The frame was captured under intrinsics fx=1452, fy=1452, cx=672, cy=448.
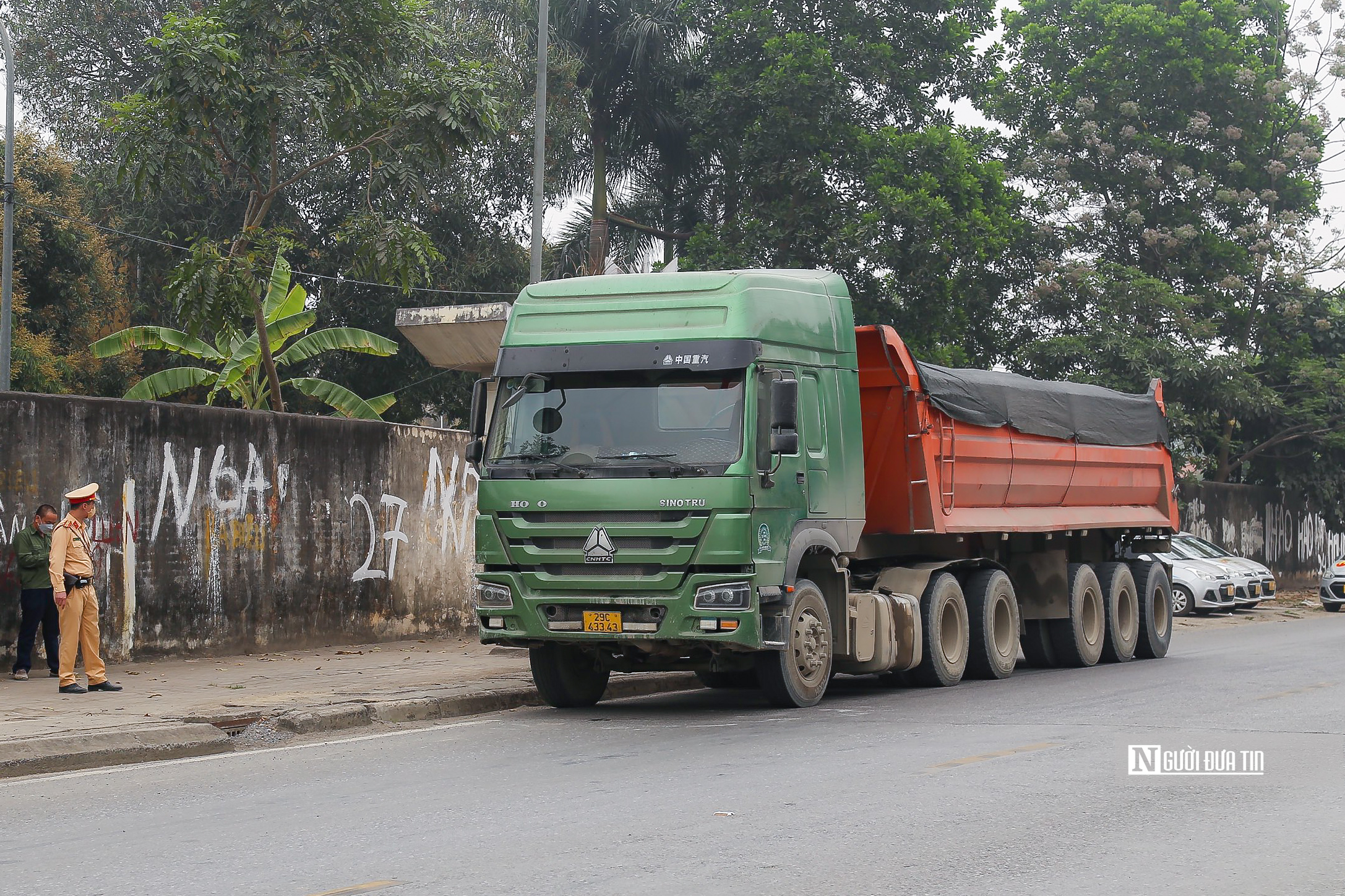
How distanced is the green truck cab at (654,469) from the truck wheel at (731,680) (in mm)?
2301

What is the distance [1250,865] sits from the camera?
6.04 m

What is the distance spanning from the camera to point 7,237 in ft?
77.9

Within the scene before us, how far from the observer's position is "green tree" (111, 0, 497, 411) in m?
15.8

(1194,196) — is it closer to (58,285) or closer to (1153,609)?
(1153,609)

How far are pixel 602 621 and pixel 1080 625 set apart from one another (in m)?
7.64

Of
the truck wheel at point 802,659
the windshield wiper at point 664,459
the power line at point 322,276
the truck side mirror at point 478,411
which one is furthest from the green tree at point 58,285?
the truck wheel at point 802,659

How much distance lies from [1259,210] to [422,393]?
20710 millimetres

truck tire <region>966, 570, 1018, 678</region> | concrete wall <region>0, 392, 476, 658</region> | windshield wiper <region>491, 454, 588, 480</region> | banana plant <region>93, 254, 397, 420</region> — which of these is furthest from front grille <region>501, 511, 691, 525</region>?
banana plant <region>93, 254, 397, 420</region>

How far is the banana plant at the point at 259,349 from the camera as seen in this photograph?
21.1 m

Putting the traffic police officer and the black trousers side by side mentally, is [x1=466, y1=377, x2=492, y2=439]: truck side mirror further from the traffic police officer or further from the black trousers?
the black trousers

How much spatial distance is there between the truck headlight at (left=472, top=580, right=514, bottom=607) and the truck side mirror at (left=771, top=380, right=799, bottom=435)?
242 centimetres

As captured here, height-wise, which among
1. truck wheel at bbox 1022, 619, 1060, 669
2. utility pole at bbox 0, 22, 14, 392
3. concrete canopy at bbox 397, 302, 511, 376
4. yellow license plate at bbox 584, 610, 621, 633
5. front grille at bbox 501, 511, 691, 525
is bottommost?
truck wheel at bbox 1022, 619, 1060, 669

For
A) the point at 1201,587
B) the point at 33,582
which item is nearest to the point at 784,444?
the point at 33,582

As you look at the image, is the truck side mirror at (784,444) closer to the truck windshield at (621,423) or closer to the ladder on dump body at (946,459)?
the truck windshield at (621,423)
